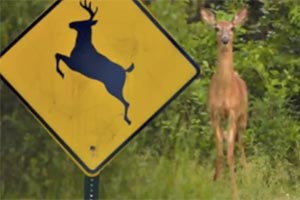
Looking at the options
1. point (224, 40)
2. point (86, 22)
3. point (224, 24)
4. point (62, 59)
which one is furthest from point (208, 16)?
point (86, 22)

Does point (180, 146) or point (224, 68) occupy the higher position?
point (224, 68)

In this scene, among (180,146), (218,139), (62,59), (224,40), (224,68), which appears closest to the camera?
(62,59)

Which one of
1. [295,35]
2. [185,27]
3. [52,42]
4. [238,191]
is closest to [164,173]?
[238,191]

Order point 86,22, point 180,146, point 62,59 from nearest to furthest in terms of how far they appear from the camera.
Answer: point 86,22, point 62,59, point 180,146

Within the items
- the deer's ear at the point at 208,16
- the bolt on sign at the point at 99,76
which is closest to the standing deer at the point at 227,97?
the deer's ear at the point at 208,16

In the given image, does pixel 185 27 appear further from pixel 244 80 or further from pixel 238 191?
pixel 238 191

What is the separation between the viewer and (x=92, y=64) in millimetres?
4301

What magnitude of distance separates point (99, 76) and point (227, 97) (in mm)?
3392

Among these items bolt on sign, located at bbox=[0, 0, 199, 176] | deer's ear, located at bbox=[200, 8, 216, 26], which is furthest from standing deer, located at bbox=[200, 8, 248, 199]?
bolt on sign, located at bbox=[0, 0, 199, 176]

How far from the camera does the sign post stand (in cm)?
424

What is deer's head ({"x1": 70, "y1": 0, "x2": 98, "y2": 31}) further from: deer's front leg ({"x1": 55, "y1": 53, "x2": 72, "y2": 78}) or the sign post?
deer's front leg ({"x1": 55, "y1": 53, "x2": 72, "y2": 78})

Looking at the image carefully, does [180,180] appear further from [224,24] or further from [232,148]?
[224,24]

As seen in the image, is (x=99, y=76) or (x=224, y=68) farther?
(x=224, y=68)

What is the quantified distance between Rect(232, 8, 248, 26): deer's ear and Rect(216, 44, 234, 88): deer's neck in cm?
22
